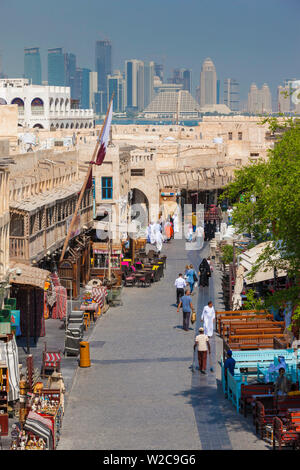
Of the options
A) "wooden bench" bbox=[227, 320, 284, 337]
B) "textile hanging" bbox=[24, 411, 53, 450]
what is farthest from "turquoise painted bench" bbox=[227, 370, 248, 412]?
"textile hanging" bbox=[24, 411, 53, 450]

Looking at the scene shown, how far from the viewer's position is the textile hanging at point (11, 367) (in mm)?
17750

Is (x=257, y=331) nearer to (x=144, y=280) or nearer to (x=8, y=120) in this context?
(x=144, y=280)

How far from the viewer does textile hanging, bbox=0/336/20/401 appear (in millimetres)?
17750

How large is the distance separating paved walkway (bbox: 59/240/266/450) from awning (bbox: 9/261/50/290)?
206 centimetres

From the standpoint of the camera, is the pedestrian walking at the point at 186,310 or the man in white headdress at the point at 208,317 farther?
the pedestrian walking at the point at 186,310

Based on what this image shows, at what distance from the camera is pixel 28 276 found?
23188 millimetres

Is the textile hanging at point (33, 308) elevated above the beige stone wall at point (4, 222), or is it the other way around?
the beige stone wall at point (4, 222)

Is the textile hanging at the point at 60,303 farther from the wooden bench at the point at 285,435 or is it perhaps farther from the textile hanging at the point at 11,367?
the wooden bench at the point at 285,435

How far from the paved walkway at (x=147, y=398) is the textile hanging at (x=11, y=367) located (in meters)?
1.05

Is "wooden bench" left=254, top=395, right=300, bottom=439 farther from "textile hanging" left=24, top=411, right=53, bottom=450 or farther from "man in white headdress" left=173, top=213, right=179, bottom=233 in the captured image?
"man in white headdress" left=173, top=213, right=179, bottom=233

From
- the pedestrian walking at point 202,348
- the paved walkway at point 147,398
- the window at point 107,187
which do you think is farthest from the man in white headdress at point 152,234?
the pedestrian walking at point 202,348
